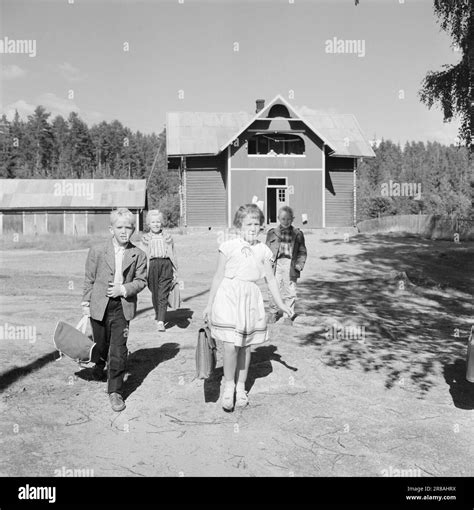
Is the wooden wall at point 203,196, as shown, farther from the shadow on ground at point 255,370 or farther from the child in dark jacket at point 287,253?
the shadow on ground at point 255,370

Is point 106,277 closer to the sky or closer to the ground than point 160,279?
closer to the sky

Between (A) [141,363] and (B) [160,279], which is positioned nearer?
(A) [141,363]

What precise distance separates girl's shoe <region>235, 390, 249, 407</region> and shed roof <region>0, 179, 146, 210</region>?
34897 millimetres

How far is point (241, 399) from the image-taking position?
17.0 ft

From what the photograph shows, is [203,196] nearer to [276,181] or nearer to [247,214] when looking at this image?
[276,181]

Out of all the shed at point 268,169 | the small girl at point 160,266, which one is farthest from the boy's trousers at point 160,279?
the shed at point 268,169

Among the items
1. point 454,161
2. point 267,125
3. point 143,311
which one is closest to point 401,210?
point 454,161

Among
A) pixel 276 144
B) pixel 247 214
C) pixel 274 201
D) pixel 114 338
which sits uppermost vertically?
pixel 276 144

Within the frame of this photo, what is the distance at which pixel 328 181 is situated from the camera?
1236 inches

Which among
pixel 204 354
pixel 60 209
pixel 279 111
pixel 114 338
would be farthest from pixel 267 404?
pixel 60 209

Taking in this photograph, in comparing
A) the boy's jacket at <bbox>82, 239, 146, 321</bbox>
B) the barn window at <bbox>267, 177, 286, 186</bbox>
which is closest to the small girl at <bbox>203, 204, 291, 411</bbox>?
the boy's jacket at <bbox>82, 239, 146, 321</bbox>

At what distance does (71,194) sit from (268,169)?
1727 cm

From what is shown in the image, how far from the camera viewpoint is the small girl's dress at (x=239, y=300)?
495 centimetres

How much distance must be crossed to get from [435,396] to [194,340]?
128 inches
